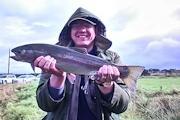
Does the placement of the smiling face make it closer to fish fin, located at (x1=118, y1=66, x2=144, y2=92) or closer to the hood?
the hood

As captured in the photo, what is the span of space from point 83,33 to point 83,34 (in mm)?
11

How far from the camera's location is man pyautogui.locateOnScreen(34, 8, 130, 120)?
2.57m

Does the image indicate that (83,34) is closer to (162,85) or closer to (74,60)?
(74,60)

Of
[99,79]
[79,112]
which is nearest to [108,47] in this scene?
[99,79]

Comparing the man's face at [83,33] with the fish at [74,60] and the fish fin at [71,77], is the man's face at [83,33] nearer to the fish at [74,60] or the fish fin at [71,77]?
the fish at [74,60]

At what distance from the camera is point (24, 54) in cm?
282

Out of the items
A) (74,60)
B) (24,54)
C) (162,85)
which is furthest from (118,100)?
(162,85)

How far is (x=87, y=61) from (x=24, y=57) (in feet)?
2.34

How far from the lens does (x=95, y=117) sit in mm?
2588

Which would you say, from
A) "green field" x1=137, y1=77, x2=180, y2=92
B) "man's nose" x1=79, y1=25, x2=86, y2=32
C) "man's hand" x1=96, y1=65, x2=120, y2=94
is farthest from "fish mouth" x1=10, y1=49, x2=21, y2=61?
"green field" x1=137, y1=77, x2=180, y2=92

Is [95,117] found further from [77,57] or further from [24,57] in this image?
[24,57]

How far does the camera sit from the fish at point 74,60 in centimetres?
273

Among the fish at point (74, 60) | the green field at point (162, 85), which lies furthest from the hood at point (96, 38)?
the green field at point (162, 85)

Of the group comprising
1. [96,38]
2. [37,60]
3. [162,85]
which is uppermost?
[96,38]
